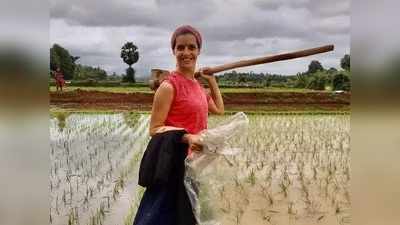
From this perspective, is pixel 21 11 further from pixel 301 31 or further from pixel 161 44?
pixel 301 31

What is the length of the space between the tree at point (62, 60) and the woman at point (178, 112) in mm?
331

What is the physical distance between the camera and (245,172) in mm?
1573

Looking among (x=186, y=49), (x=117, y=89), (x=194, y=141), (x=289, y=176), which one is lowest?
(x=289, y=176)

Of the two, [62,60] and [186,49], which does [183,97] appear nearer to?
[186,49]

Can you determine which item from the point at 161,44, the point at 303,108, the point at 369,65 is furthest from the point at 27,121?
the point at 369,65

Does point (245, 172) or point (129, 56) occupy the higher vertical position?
point (129, 56)

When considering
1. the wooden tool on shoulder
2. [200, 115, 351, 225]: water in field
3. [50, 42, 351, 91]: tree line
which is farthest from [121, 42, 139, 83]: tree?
[200, 115, 351, 225]: water in field

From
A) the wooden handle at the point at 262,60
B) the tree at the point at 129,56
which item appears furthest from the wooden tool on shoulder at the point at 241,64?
the tree at the point at 129,56

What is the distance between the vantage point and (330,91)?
61.2 inches

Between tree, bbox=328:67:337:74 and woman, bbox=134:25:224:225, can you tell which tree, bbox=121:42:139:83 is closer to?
woman, bbox=134:25:224:225

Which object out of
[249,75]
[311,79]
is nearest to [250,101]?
[249,75]

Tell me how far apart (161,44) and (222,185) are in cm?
41

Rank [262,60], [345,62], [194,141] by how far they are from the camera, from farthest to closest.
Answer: [345,62] < [262,60] < [194,141]

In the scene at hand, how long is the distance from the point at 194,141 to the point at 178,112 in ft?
0.27
